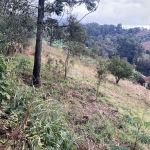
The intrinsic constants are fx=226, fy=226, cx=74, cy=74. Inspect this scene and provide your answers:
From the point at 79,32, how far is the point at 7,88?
8327 mm

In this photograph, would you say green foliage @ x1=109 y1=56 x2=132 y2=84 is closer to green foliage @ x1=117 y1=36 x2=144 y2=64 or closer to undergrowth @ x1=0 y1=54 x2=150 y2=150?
undergrowth @ x1=0 y1=54 x2=150 y2=150

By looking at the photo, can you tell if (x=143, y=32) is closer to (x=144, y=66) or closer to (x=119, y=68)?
(x=144, y=66)

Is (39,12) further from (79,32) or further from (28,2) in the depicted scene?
(79,32)

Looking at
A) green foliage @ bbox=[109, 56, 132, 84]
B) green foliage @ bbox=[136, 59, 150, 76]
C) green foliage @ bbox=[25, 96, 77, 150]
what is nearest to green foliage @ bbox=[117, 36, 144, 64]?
green foliage @ bbox=[136, 59, 150, 76]

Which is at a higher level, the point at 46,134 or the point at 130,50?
the point at 46,134

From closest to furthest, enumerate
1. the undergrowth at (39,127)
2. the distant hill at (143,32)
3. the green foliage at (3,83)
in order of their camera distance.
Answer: the undergrowth at (39,127) < the green foliage at (3,83) < the distant hill at (143,32)

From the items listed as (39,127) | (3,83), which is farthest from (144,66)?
(39,127)

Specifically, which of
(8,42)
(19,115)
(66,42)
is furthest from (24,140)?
(66,42)

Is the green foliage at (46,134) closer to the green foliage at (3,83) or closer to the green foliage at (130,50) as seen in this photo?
the green foliage at (3,83)

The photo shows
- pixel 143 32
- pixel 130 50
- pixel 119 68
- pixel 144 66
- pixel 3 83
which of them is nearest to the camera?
pixel 3 83

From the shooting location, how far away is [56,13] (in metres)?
8.57

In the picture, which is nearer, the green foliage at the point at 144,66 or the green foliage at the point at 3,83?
the green foliage at the point at 3,83

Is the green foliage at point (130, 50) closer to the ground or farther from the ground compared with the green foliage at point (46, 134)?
closer to the ground

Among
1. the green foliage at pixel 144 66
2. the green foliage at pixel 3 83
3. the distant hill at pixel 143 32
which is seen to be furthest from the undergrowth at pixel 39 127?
the distant hill at pixel 143 32
